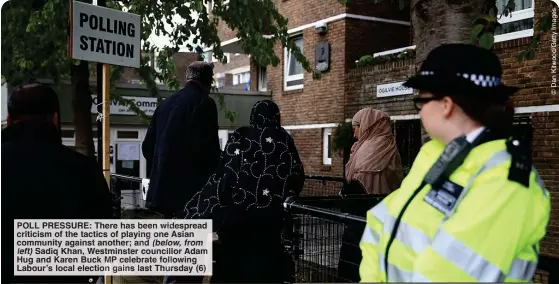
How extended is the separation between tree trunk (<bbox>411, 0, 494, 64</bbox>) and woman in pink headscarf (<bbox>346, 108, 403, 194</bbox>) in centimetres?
160

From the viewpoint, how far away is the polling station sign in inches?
173

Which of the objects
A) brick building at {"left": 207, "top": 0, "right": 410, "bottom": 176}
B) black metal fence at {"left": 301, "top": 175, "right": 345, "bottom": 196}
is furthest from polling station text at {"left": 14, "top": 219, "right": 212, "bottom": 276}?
brick building at {"left": 207, "top": 0, "right": 410, "bottom": 176}

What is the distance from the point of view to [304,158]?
16.4m

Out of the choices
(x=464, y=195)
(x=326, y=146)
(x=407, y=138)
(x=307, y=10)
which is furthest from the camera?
(x=307, y=10)

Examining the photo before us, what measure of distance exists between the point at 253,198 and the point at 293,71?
13.6 metres

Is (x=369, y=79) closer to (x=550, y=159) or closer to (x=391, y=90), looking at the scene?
(x=391, y=90)

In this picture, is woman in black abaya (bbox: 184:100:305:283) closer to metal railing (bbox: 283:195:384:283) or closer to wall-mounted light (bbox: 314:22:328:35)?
metal railing (bbox: 283:195:384:283)

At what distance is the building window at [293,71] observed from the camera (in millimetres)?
16828

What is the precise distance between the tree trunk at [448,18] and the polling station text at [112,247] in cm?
193

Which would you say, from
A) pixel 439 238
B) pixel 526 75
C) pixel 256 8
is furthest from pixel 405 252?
pixel 526 75

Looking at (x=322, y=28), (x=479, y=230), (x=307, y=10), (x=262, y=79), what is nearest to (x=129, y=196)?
(x=479, y=230)

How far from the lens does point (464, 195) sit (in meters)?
1.60

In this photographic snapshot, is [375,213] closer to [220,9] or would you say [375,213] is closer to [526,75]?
[220,9]

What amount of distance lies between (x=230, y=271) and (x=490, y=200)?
9.03 ft
